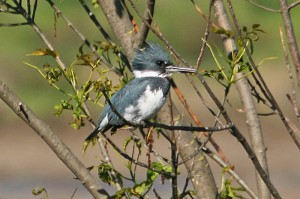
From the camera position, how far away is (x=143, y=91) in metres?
5.84

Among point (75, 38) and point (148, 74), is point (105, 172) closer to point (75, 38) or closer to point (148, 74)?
point (148, 74)

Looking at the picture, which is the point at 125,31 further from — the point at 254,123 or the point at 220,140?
the point at 220,140

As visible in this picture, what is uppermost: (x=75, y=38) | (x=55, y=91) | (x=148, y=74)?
(x=75, y=38)

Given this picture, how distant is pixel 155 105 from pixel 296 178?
1145 cm

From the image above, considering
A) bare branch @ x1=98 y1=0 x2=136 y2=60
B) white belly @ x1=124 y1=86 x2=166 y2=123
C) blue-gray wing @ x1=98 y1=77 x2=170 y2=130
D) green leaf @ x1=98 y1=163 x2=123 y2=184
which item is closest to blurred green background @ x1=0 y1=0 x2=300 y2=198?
blue-gray wing @ x1=98 y1=77 x2=170 y2=130

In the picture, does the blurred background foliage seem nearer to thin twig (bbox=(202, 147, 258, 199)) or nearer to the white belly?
the white belly

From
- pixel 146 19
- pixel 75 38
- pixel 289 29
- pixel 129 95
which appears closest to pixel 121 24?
pixel 146 19

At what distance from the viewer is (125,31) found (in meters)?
5.11

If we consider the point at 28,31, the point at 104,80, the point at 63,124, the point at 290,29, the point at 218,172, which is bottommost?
the point at 290,29

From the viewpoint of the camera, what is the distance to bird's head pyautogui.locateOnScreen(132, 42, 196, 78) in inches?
232

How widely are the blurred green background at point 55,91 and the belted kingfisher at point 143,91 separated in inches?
410

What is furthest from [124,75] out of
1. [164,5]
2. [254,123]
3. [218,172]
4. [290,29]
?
[164,5]

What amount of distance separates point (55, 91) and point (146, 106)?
11.9 meters

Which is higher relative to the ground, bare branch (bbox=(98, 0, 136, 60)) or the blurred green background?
the blurred green background
